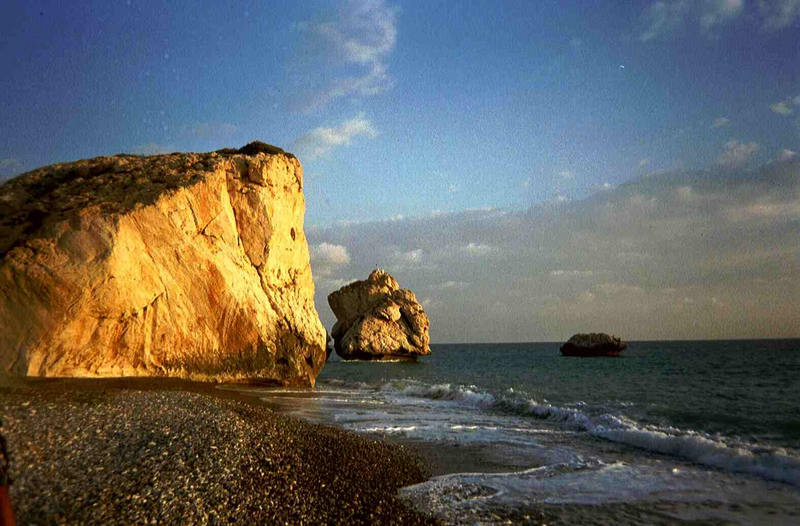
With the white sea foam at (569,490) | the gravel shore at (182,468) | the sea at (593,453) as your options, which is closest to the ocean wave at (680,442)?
the sea at (593,453)

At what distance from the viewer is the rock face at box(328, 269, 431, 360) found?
2963 inches

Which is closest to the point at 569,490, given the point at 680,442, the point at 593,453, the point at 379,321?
the point at 593,453

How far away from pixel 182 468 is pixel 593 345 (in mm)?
88815

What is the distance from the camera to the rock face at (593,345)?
271ft

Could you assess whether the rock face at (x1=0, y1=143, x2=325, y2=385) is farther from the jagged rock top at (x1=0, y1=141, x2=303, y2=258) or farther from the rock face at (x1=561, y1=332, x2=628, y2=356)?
the rock face at (x1=561, y1=332, x2=628, y2=356)

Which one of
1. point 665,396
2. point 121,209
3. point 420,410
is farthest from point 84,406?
point 665,396

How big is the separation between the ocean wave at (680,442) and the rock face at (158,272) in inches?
446

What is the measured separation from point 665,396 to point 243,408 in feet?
68.5

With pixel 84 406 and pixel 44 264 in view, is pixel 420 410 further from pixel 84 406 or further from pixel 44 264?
pixel 44 264

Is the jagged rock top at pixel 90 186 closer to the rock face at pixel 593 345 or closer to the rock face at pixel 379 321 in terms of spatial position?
the rock face at pixel 379 321

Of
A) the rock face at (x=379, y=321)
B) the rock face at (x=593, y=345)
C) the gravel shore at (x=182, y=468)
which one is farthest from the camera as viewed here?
the rock face at (x=593, y=345)

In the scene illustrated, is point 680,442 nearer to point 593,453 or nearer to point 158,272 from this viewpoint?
point 593,453

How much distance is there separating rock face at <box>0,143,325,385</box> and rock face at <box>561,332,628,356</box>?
72.4 metres

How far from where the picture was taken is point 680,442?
38.5 ft
